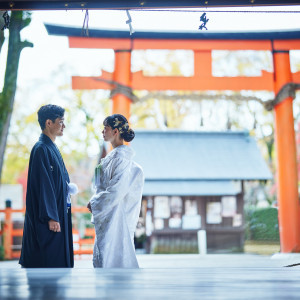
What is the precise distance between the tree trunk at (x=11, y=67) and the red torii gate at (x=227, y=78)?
808 millimetres

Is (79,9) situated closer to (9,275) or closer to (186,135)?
(9,275)

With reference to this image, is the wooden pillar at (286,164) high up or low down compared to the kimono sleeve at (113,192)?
up

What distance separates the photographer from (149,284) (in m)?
1.37

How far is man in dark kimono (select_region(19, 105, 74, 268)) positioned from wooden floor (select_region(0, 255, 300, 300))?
3.13ft

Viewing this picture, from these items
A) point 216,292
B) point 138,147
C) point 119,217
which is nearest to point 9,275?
point 216,292

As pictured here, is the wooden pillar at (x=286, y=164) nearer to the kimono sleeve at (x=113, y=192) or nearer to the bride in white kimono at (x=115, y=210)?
the bride in white kimono at (x=115, y=210)

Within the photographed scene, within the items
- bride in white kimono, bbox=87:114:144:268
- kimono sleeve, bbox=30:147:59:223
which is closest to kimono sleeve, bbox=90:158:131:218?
bride in white kimono, bbox=87:114:144:268

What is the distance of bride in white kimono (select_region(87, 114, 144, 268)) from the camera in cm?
306

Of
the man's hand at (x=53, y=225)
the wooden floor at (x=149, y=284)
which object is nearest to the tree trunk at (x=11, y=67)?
the man's hand at (x=53, y=225)

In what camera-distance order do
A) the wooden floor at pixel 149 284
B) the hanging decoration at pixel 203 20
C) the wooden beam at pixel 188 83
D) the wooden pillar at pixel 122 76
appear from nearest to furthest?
the wooden floor at pixel 149 284
the hanging decoration at pixel 203 20
the wooden pillar at pixel 122 76
the wooden beam at pixel 188 83

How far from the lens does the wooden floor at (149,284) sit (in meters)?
1.21

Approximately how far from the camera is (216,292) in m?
1.24

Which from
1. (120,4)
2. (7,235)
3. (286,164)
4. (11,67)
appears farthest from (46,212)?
(7,235)

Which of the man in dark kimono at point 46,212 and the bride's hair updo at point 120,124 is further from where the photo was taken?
the bride's hair updo at point 120,124
